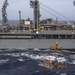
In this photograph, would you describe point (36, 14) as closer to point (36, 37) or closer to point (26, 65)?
point (36, 37)

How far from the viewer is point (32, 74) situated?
162ft

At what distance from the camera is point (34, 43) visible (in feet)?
279

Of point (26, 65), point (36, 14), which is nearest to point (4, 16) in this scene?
point (36, 14)

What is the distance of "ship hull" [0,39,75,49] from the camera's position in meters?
84.5

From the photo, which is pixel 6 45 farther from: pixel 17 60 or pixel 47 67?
pixel 47 67

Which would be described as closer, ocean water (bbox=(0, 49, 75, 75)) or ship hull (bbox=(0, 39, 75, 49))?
ocean water (bbox=(0, 49, 75, 75))

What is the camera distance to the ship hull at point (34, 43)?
84.5 meters

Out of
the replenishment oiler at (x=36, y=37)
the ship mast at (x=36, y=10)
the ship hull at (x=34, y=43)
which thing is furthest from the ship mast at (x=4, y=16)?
the ship mast at (x=36, y=10)

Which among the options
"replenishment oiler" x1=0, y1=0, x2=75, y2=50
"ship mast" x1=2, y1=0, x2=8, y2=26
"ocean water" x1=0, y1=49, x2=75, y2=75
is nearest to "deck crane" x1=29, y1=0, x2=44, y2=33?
"replenishment oiler" x1=0, y1=0, x2=75, y2=50

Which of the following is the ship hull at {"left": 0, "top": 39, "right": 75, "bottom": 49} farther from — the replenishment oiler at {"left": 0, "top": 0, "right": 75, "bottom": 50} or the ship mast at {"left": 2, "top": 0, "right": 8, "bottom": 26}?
the ship mast at {"left": 2, "top": 0, "right": 8, "bottom": 26}

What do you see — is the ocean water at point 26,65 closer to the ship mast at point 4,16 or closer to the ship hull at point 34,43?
the ship hull at point 34,43

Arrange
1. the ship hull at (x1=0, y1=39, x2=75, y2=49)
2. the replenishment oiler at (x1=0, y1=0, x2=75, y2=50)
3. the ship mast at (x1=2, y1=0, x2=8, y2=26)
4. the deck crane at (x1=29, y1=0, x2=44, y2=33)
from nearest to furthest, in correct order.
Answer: the ship hull at (x1=0, y1=39, x2=75, y2=49) → the replenishment oiler at (x1=0, y1=0, x2=75, y2=50) → the deck crane at (x1=29, y1=0, x2=44, y2=33) → the ship mast at (x1=2, y1=0, x2=8, y2=26)

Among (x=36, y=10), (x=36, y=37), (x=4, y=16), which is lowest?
(x=36, y=37)

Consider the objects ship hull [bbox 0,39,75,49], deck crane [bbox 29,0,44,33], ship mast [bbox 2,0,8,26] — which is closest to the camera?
ship hull [bbox 0,39,75,49]
